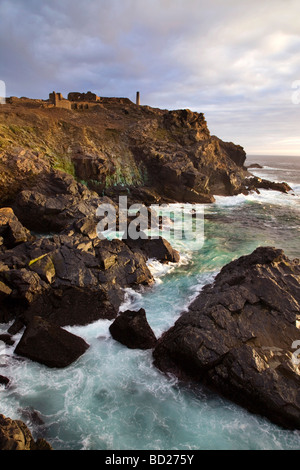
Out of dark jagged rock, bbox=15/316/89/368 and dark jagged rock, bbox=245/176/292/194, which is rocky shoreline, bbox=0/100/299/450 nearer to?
dark jagged rock, bbox=15/316/89/368

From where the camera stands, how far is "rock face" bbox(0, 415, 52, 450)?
693 centimetres

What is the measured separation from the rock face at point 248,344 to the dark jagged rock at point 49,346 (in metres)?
3.84

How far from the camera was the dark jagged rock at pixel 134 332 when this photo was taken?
1291cm

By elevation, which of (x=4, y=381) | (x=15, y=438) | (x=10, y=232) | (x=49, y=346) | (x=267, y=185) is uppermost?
(x=267, y=185)

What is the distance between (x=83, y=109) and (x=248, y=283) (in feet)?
191

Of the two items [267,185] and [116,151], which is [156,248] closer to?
[116,151]

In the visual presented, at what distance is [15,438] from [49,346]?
493 cm

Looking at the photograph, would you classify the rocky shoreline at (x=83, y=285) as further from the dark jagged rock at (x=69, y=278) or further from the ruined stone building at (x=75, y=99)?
the ruined stone building at (x=75, y=99)

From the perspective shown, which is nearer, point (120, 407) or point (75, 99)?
point (120, 407)

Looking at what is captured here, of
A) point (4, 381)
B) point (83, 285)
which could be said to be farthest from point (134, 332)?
point (4, 381)

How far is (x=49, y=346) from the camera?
11.9m

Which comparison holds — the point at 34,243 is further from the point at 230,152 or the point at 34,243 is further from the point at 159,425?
the point at 230,152

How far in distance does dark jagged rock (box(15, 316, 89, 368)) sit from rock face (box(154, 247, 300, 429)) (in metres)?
3.84

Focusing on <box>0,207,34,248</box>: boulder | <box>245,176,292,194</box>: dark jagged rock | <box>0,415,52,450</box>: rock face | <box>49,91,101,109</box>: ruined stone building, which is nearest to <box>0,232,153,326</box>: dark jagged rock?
<box>0,207,34,248</box>: boulder
